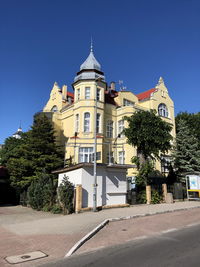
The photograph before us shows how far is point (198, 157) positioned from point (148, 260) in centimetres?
2536

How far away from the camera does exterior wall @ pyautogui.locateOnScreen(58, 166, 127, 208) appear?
14792 millimetres

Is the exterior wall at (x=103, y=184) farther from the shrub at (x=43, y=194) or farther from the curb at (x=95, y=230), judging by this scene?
the curb at (x=95, y=230)

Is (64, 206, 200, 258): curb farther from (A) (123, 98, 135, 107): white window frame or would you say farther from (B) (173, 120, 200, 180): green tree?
(A) (123, 98, 135, 107): white window frame

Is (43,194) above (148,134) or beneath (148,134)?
beneath

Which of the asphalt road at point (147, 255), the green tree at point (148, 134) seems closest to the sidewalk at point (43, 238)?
the asphalt road at point (147, 255)

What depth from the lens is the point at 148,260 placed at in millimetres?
5453

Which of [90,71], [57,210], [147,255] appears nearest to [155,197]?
[57,210]

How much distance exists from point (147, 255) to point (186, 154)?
24658mm

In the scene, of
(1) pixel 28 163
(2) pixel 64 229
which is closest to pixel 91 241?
(2) pixel 64 229

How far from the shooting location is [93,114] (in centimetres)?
2675

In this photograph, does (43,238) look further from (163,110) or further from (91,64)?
(163,110)

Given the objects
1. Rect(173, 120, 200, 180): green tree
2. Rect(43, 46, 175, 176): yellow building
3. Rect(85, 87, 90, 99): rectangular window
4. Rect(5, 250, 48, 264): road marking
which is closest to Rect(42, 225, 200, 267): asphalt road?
Rect(5, 250, 48, 264): road marking

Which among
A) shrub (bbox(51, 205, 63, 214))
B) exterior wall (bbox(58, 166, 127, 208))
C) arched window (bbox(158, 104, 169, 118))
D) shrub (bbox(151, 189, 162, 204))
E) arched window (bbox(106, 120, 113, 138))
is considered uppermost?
arched window (bbox(158, 104, 169, 118))

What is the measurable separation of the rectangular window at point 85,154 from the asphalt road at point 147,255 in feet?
57.8
